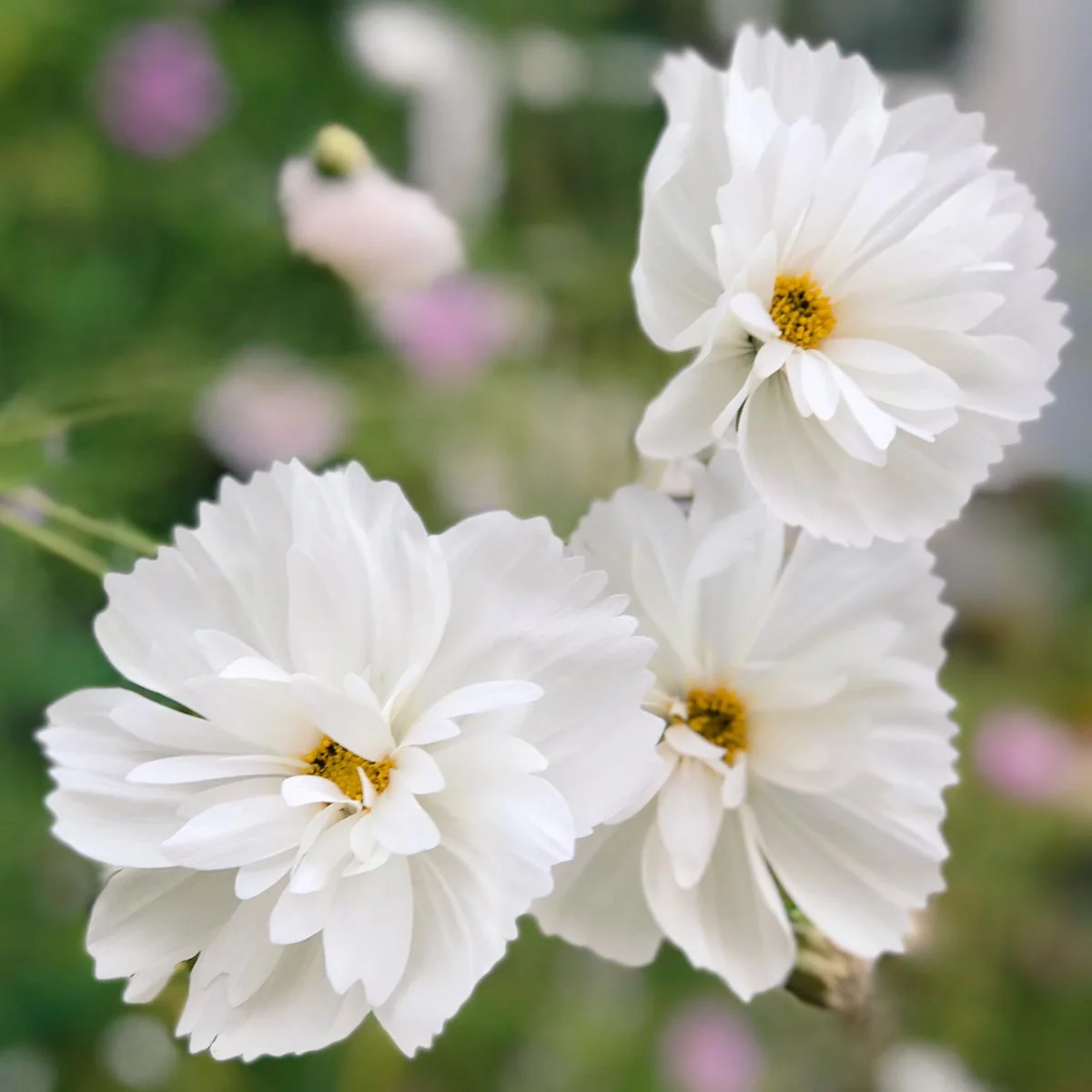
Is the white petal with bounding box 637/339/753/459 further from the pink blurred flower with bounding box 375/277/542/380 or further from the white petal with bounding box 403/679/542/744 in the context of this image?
the pink blurred flower with bounding box 375/277/542/380

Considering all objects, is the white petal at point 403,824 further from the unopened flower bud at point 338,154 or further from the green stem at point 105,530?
the unopened flower bud at point 338,154

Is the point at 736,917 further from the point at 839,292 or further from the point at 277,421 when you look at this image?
the point at 277,421

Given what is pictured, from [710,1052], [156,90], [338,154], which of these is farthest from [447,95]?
[710,1052]

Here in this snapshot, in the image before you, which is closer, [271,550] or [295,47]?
[271,550]

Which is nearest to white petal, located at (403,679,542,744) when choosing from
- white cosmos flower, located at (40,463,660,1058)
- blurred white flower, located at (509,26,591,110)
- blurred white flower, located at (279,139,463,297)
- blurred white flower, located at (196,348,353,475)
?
white cosmos flower, located at (40,463,660,1058)

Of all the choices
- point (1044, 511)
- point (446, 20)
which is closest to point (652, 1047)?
point (1044, 511)

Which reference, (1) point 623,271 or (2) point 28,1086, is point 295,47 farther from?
(2) point 28,1086

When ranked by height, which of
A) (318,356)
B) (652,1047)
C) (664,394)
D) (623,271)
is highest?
(664,394)
